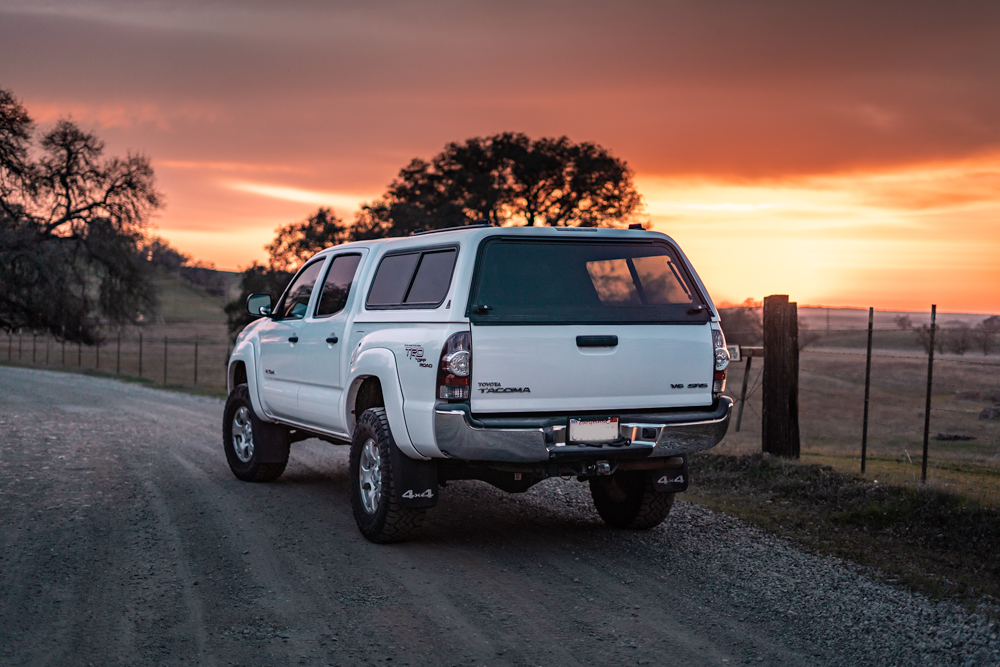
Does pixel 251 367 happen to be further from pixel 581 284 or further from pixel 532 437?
pixel 532 437

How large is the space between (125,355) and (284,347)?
63310 mm

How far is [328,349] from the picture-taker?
7.68 metres

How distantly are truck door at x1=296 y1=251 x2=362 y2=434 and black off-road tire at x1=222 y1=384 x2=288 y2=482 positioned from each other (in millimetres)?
1015

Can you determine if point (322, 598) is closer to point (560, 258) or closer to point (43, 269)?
point (560, 258)

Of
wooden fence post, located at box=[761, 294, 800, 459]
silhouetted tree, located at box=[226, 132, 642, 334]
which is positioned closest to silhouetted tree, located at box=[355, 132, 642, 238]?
silhouetted tree, located at box=[226, 132, 642, 334]

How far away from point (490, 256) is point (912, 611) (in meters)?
3.34

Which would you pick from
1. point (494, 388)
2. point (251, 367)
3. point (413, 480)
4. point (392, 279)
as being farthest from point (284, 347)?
point (494, 388)

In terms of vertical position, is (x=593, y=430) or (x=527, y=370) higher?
(x=527, y=370)

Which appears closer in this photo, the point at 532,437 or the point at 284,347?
the point at 532,437

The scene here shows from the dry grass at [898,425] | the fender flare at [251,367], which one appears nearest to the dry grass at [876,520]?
the dry grass at [898,425]

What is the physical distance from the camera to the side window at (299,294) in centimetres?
855

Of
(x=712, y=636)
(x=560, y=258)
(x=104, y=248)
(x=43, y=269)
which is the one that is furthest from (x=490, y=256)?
(x=104, y=248)

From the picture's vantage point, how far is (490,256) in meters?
6.18

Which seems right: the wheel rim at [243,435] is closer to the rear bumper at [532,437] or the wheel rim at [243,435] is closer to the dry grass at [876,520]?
the rear bumper at [532,437]
